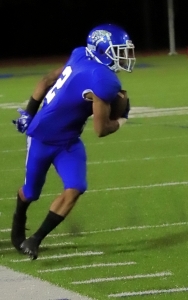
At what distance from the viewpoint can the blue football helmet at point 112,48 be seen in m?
5.26

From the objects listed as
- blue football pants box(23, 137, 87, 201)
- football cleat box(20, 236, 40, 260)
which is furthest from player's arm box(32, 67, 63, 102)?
football cleat box(20, 236, 40, 260)

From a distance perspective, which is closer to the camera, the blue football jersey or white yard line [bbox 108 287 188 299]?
white yard line [bbox 108 287 188 299]

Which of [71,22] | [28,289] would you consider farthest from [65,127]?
[71,22]

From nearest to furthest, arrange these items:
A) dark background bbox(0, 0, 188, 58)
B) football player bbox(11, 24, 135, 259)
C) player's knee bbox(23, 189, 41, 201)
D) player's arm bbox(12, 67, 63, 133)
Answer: football player bbox(11, 24, 135, 259), player's knee bbox(23, 189, 41, 201), player's arm bbox(12, 67, 63, 133), dark background bbox(0, 0, 188, 58)

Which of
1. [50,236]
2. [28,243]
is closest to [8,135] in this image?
[50,236]

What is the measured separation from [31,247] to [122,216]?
141cm

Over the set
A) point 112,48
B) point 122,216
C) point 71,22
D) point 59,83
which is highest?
point 112,48

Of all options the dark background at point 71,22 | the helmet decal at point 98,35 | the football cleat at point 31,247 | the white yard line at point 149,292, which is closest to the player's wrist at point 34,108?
the helmet decal at point 98,35

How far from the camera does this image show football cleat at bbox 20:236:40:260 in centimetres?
534

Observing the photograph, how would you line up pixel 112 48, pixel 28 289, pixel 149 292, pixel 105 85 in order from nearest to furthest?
pixel 149 292, pixel 28 289, pixel 105 85, pixel 112 48

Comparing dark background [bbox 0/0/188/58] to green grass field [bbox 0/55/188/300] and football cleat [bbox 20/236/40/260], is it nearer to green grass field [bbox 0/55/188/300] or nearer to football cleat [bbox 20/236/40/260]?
green grass field [bbox 0/55/188/300]

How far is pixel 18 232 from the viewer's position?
18.6ft

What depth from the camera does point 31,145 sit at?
18.0 ft

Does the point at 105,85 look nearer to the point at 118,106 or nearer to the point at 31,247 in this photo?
the point at 118,106
